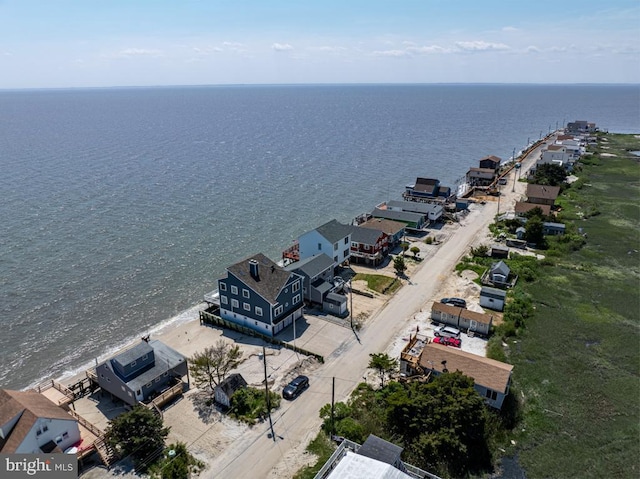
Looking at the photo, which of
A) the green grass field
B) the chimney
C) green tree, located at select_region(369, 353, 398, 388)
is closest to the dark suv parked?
green tree, located at select_region(369, 353, 398, 388)

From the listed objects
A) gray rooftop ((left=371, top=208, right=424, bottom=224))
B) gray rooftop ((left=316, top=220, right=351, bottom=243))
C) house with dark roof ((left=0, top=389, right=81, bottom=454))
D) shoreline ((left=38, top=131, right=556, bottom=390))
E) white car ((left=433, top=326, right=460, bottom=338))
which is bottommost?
shoreline ((left=38, top=131, right=556, bottom=390))

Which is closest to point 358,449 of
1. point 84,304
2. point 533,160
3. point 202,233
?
point 84,304

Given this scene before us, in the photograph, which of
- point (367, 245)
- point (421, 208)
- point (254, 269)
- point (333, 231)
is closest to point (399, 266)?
point (367, 245)

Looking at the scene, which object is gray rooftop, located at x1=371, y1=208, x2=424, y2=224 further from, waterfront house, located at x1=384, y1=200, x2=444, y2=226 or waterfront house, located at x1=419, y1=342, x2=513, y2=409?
waterfront house, located at x1=419, y1=342, x2=513, y2=409

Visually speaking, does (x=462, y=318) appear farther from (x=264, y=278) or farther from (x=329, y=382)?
(x=264, y=278)

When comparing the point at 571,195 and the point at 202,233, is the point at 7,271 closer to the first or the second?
the point at 202,233

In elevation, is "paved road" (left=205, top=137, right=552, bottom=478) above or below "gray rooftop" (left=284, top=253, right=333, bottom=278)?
below
